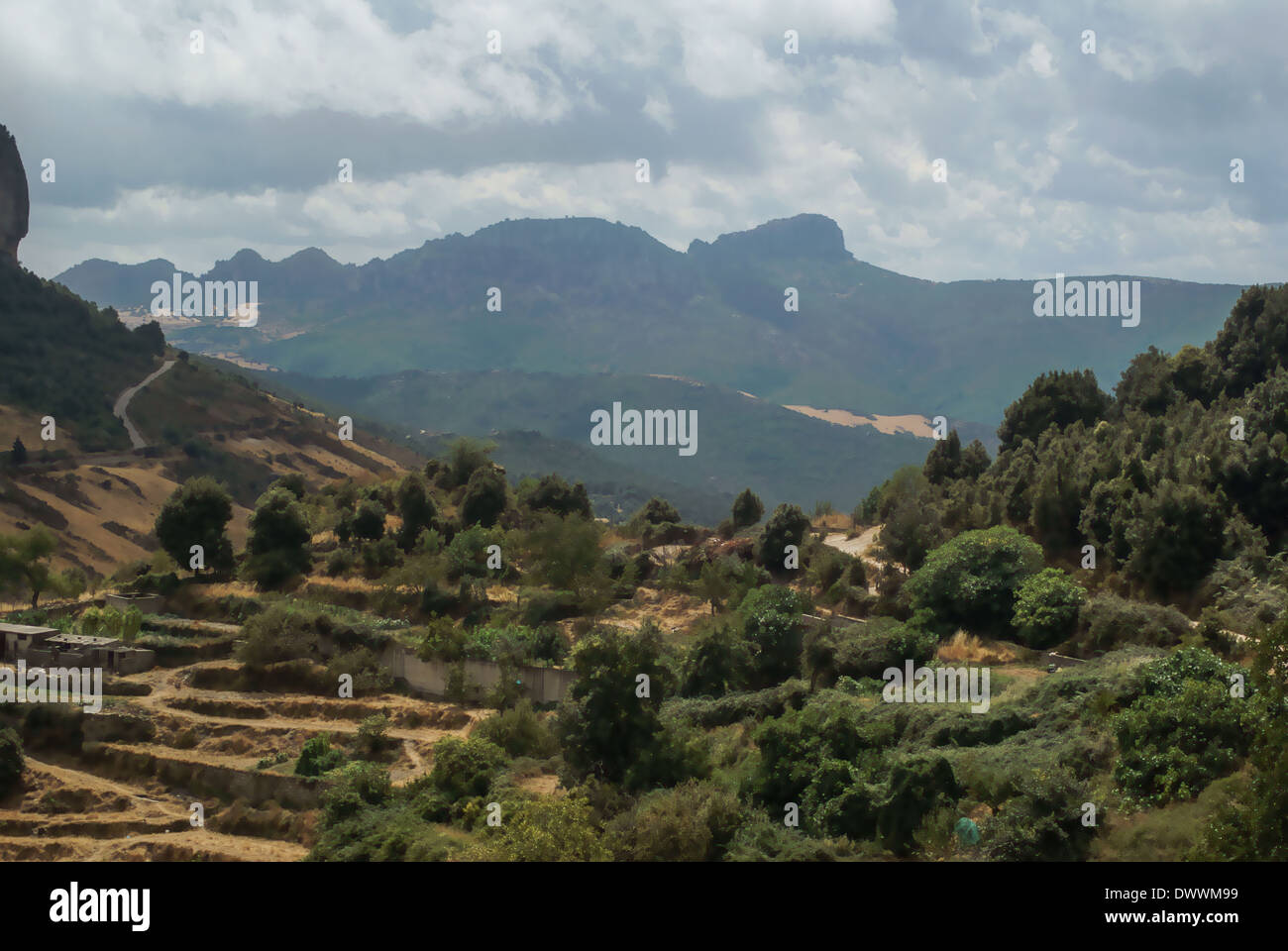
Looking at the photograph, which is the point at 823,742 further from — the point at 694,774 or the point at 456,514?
the point at 456,514

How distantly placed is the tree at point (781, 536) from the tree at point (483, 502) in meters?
13.0

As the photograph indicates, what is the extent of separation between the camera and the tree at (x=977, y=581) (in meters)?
29.9

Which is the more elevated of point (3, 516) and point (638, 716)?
point (3, 516)

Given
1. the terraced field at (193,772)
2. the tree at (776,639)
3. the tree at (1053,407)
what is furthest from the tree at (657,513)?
the tree at (776,639)

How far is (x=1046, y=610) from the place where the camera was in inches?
1097

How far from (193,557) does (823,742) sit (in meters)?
32.1

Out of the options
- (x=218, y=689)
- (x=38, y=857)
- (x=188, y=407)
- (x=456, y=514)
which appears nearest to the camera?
(x=38, y=857)

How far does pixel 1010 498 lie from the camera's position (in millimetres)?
39500

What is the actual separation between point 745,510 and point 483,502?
12.9 metres

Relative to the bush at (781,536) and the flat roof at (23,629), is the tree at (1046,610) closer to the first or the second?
the bush at (781,536)

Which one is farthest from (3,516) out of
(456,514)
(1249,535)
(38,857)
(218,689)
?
(1249,535)

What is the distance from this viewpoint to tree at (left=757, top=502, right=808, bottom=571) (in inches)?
1639

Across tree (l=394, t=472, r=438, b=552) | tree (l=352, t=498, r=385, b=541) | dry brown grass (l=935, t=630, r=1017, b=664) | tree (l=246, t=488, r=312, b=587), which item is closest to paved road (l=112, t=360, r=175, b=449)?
tree (l=352, t=498, r=385, b=541)

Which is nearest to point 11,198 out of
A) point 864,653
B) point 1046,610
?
point 864,653
